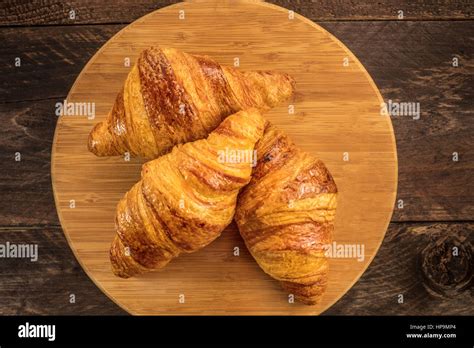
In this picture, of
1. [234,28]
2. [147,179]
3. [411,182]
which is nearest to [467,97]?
[411,182]

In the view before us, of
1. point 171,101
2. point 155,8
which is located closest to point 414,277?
point 171,101

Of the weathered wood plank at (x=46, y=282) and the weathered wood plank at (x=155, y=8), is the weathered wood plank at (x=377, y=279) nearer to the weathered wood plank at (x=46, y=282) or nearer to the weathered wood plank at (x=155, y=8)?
the weathered wood plank at (x=46, y=282)

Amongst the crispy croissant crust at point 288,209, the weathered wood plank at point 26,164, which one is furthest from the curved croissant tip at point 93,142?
the crispy croissant crust at point 288,209

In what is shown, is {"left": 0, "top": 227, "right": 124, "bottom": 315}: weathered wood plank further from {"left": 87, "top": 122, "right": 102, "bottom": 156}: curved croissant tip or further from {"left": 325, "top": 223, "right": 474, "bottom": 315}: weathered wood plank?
{"left": 325, "top": 223, "right": 474, "bottom": 315}: weathered wood plank

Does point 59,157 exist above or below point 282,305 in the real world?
above

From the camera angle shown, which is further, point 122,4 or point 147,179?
point 122,4

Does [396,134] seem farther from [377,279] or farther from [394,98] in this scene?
[377,279]
